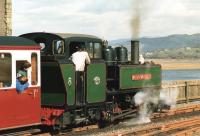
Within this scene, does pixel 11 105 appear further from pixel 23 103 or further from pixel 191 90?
pixel 191 90

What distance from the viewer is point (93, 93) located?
1393 cm

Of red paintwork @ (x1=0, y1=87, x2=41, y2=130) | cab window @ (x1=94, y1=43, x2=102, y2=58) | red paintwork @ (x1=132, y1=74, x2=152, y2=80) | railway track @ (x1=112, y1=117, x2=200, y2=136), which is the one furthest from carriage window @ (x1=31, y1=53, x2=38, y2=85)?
red paintwork @ (x1=132, y1=74, x2=152, y2=80)

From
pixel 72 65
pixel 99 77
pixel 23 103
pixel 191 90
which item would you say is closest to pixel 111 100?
pixel 99 77

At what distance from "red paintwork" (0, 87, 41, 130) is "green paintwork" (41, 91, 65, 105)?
75cm

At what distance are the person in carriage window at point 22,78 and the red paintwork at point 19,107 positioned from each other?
136 millimetres

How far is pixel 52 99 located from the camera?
13.1 meters

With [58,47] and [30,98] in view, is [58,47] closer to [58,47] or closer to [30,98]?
[58,47]

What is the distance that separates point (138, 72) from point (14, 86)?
5.78 meters

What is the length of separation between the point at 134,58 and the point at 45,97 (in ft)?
14.6

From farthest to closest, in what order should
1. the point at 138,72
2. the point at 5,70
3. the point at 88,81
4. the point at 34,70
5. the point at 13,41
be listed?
the point at 138,72, the point at 88,81, the point at 34,70, the point at 13,41, the point at 5,70

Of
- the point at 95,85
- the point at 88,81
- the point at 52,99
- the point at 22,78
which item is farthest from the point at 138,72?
the point at 22,78

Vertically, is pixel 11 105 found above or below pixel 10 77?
below

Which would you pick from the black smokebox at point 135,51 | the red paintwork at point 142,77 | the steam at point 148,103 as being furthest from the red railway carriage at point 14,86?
the steam at point 148,103

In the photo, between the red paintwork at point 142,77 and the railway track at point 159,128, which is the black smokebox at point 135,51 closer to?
the red paintwork at point 142,77
